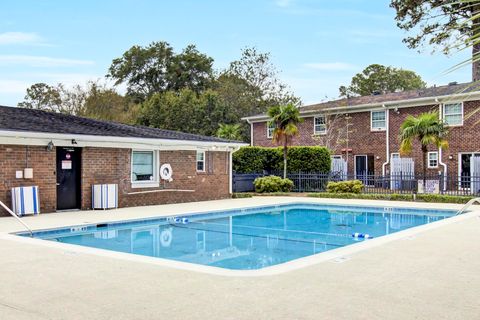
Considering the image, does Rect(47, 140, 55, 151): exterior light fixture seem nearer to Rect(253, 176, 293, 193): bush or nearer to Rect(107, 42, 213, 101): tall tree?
Rect(253, 176, 293, 193): bush

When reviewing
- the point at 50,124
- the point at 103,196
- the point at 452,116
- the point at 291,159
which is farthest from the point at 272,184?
the point at 50,124

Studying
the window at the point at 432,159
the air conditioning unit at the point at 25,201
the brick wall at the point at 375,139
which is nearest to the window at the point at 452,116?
the brick wall at the point at 375,139

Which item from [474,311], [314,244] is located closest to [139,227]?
[314,244]

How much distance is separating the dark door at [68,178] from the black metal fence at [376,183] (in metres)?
8.96

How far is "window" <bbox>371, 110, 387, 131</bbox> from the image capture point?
27.9 m

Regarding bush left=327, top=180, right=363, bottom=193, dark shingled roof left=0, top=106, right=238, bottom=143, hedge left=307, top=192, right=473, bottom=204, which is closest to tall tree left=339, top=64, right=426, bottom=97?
bush left=327, top=180, right=363, bottom=193

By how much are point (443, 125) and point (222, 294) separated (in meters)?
18.7

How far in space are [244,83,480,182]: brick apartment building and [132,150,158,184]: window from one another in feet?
46.1

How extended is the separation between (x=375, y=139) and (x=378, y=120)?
112cm

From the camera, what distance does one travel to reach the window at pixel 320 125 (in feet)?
98.8

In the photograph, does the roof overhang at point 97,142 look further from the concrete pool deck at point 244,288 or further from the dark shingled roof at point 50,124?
the concrete pool deck at point 244,288

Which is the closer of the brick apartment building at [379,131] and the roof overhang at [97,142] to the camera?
the roof overhang at [97,142]

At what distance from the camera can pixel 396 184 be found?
24.5 meters

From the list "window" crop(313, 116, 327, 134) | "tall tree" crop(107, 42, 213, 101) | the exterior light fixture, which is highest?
"tall tree" crop(107, 42, 213, 101)
